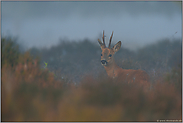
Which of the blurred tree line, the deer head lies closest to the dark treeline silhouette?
the deer head

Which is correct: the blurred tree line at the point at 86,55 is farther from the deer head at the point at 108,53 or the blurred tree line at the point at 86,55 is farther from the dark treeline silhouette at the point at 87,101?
the dark treeline silhouette at the point at 87,101

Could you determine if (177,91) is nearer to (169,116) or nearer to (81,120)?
(169,116)

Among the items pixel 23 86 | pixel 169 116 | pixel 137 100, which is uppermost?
pixel 23 86

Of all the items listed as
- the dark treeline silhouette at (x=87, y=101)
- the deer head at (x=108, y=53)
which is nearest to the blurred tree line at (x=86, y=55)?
the deer head at (x=108, y=53)

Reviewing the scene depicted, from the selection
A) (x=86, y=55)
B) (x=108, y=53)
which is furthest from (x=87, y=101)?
(x=86, y=55)

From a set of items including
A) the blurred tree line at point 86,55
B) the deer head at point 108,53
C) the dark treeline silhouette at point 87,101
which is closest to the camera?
the dark treeline silhouette at point 87,101

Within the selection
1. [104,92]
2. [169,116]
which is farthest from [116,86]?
[169,116]

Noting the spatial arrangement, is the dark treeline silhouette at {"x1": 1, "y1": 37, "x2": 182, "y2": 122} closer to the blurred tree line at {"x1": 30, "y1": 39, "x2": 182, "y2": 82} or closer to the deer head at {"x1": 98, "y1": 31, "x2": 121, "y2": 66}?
the deer head at {"x1": 98, "y1": 31, "x2": 121, "y2": 66}

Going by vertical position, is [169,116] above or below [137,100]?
below

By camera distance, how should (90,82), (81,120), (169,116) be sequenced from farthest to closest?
(90,82)
(169,116)
(81,120)

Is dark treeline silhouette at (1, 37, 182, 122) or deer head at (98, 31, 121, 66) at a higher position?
deer head at (98, 31, 121, 66)

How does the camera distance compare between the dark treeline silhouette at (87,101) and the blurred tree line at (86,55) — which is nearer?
the dark treeline silhouette at (87,101)

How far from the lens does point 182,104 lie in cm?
257

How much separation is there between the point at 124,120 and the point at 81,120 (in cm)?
47
